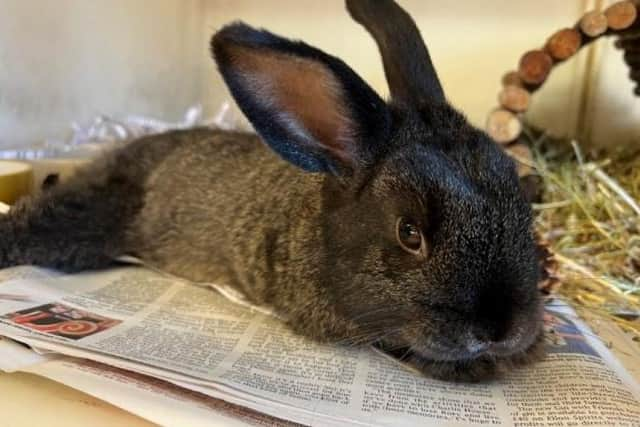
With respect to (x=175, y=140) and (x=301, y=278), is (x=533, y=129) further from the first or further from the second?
(x=301, y=278)

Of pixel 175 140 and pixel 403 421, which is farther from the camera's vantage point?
pixel 175 140

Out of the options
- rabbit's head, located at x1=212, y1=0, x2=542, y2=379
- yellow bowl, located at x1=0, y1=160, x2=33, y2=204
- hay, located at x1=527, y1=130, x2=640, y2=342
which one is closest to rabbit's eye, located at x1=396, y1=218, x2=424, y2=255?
rabbit's head, located at x1=212, y1=0, x2=542, y2=379

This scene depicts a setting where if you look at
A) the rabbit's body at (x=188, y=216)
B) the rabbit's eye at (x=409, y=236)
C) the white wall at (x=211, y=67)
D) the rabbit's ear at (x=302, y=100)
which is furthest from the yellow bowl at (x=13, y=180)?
the rabbit's eye at (x=409, y=236)

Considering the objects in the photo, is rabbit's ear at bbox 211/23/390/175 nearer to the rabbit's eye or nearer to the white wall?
the rabbit's eye

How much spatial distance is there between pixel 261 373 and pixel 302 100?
0.40 m

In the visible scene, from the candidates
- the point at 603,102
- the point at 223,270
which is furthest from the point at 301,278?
the point at 603,102

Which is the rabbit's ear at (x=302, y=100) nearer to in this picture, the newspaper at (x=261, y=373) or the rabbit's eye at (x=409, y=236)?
the rabbit's eye at (x=409, y=236)

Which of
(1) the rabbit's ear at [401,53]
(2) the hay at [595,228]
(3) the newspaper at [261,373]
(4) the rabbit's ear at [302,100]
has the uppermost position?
(1) the rabbit's ear at [401,53]

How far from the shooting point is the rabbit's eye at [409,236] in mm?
905

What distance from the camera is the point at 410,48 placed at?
116 centimetres

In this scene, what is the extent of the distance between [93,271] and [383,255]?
0.72 metres

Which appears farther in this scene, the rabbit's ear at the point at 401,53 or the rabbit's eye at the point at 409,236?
the rabbit's ear at the point at 401,53

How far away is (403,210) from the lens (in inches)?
36.4

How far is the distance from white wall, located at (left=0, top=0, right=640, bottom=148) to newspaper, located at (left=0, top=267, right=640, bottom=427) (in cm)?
98
